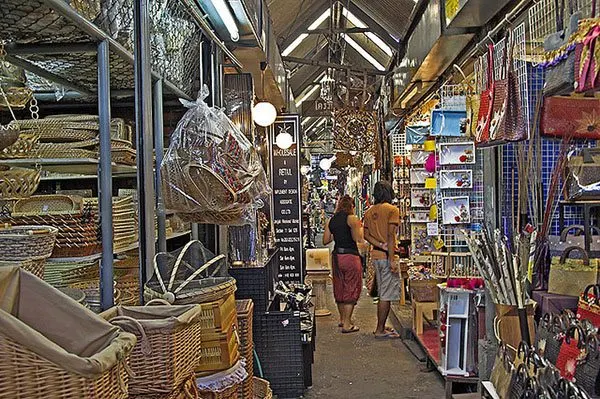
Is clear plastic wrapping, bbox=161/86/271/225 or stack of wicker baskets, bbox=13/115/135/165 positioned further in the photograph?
clear plastic wrapping, bbox=161/86/271/225

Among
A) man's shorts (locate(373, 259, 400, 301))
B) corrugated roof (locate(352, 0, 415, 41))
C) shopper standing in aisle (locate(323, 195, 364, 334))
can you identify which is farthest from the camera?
corrugated roof (locate(352, 0, 415, 41))

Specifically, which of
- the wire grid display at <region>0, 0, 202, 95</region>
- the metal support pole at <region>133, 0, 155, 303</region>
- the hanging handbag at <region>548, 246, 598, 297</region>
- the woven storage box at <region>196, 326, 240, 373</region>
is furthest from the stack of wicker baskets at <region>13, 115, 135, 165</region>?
the hanging handbag at <region>548, 246, 598, 297</region>

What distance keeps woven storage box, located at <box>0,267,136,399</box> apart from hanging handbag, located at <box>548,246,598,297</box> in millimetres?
2790

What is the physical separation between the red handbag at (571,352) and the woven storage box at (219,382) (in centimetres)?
136

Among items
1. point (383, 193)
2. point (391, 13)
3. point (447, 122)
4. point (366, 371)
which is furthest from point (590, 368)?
point (391, 13)

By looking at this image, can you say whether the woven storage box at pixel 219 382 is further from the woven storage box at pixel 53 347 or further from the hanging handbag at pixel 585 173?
the hanging handbag at pixel 585 173

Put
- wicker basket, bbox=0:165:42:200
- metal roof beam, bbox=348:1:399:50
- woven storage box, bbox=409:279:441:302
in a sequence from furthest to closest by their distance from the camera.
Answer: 1. metal roof beam, bbox=348:1:399:50
2. woven storage box, bbox=409:279:441:302
3. wicker basket, bbox=0:165:42:200

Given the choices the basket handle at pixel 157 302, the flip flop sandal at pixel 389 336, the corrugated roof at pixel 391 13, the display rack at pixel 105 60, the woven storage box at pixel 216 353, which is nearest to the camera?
the basket handle at pixel 157 302

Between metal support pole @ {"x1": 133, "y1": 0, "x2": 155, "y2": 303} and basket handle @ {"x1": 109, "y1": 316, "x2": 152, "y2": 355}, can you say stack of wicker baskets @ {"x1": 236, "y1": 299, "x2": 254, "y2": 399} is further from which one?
basket handle @ {"x1": 109, "y1": 316, "x2": 152, "y2": 355}

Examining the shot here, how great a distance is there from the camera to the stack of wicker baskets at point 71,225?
8.75 ft

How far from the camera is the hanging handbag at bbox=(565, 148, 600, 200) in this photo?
354cm

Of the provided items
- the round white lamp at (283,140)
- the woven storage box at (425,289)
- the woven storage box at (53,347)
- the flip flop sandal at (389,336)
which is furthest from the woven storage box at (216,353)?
the round white lamp at (283,140)

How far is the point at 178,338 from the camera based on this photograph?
6.87 ft

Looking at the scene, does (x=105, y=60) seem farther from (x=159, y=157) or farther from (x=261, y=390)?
(x=261, y=390)
